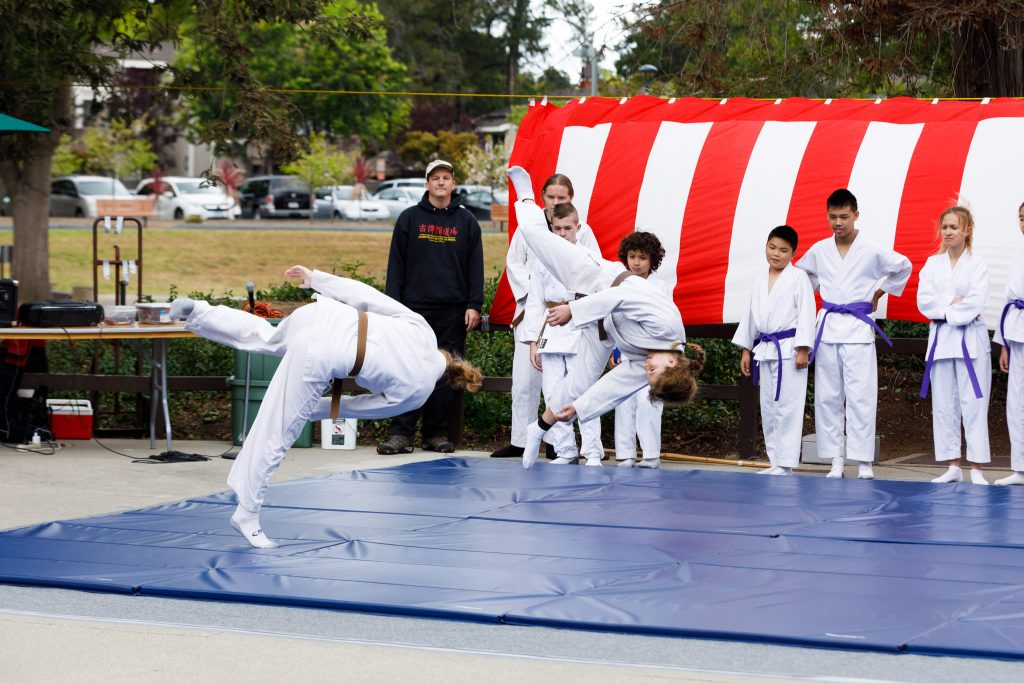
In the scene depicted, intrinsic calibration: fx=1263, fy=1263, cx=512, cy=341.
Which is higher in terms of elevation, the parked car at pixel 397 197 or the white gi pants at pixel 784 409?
the parked car at pixel 397 197

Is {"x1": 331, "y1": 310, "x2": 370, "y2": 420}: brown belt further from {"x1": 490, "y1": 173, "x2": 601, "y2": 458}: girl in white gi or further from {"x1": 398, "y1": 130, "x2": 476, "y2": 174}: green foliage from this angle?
{"x1": 398, "y1": 130, "x2": 476, "y2": 174}: green foliage

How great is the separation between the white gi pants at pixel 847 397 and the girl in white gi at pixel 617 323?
3.72 ft

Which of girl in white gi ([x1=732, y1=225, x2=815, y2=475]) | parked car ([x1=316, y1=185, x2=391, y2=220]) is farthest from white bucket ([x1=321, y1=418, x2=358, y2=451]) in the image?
parked car ([x1=316, y1=185, x2=391, y2=220])

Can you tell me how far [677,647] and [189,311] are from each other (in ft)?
7.88

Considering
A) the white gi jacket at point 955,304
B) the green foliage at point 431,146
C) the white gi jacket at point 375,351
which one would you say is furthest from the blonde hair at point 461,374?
the green foliage at point 431,146

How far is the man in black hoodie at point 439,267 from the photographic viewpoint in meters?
8.88

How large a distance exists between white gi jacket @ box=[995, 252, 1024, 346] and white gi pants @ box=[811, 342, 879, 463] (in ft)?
2.62

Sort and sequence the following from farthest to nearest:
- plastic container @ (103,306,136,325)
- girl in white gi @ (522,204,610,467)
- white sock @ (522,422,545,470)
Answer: plastic container @ (103,306,136,325), girl in white gi @ (522,204,610,467), white sock @ (522,422,545,470)

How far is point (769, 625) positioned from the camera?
416 cm

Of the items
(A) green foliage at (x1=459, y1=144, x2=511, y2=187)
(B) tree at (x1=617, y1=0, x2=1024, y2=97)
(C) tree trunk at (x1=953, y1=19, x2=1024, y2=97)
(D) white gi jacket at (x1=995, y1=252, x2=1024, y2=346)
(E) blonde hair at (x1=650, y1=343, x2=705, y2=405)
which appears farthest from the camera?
(A) green foliage at (x1=459, y1=144, x2=511, y2=187)

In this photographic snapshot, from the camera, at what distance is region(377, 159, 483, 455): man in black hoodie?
8.88 metres

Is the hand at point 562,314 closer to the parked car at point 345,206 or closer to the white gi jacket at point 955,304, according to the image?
the white gi jacket at point 955,304

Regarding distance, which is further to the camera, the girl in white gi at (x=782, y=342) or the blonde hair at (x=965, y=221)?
the girl in white gi at (x=782, y=342)

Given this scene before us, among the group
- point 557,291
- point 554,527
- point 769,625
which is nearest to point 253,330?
point 554,527
